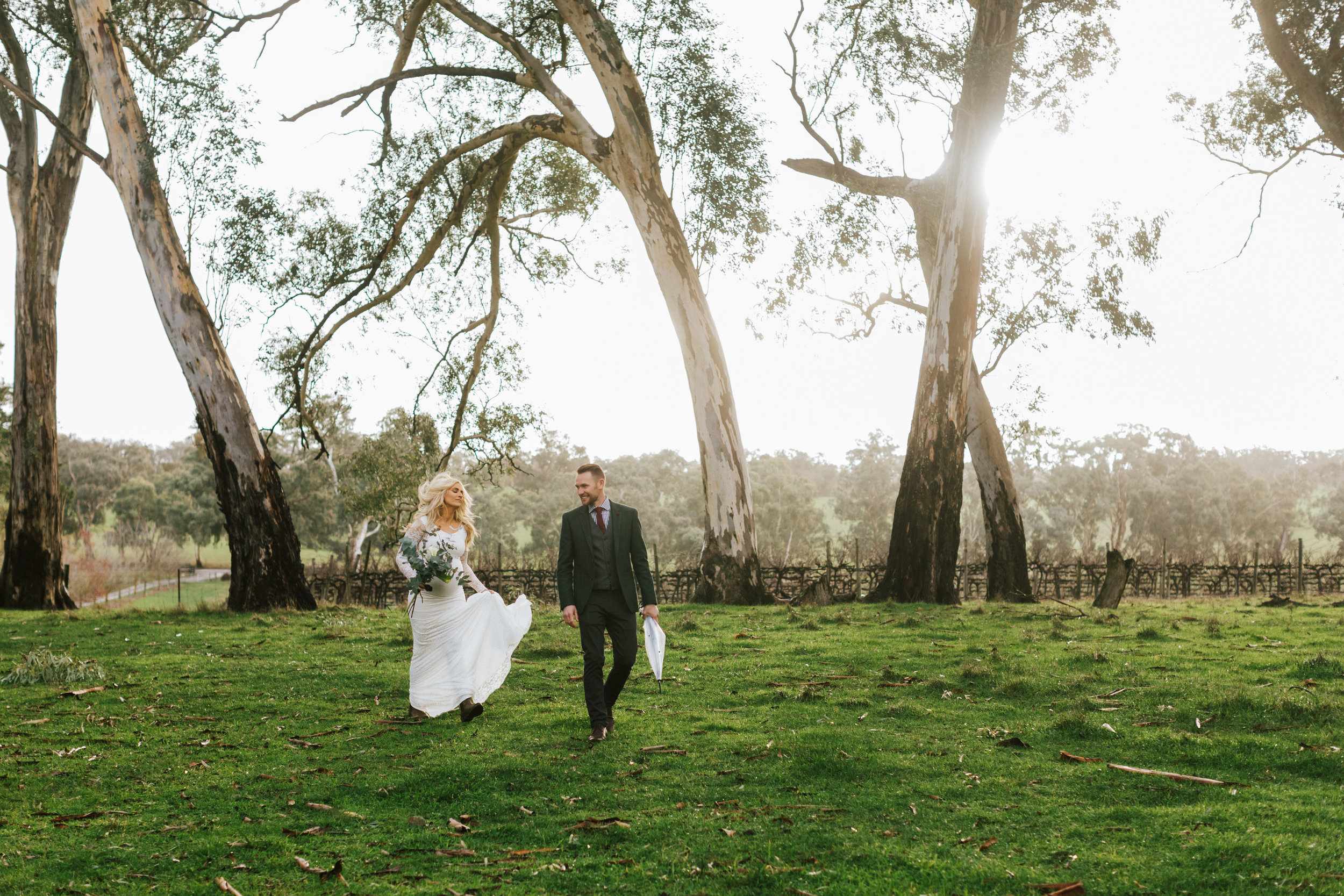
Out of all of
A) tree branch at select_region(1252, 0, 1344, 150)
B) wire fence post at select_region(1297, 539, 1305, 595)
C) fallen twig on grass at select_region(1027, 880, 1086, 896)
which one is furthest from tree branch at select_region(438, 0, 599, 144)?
wire fence post at select_region(1297, 539, 1305, 595)

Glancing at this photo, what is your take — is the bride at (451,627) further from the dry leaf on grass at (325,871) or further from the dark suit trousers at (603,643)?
the dry leaf on grass at (325,871)

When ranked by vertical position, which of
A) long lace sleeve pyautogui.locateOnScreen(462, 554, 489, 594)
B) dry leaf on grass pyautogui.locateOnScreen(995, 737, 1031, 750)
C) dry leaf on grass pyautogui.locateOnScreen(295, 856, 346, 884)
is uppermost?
long lace sleeve pyautogui.locateOnScreen(462, 554, 489, 594)

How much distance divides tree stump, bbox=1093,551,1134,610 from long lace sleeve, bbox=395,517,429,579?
12.0m

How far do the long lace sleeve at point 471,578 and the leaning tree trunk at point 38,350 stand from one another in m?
13.4

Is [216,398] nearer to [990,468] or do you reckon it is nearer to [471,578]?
[471,578]

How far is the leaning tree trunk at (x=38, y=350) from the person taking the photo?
17.2 m

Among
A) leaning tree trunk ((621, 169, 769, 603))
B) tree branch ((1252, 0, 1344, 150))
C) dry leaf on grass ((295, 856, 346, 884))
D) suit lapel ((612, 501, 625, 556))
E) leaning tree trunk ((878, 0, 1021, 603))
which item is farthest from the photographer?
leaning tree trunk ((621, 169, 769, 603))

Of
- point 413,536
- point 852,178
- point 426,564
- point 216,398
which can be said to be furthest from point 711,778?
point 852,178

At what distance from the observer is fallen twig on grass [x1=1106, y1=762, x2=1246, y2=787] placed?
5.11 m

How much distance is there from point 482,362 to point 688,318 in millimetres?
6869

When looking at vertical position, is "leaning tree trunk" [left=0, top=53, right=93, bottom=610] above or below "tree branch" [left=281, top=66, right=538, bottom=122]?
below

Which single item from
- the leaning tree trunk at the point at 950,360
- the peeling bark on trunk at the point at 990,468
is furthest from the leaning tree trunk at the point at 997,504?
the leaning tree trunk at the point at 950,360

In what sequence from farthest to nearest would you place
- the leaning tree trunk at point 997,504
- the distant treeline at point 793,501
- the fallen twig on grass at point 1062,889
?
the distant treeline at point 793,501
the leaning tree trunk at point 997,504
the fallen twig on grass at point 1062,889

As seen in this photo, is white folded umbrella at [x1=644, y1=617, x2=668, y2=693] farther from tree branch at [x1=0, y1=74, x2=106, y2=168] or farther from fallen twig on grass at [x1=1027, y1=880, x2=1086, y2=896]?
tree branch at [x1=0, y1=74, x2=106, y2=168]
